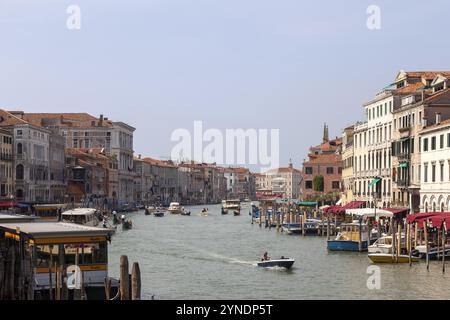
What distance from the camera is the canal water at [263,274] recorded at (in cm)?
2525

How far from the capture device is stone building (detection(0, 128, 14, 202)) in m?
71.1

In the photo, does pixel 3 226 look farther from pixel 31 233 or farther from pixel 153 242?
pixel 153 242

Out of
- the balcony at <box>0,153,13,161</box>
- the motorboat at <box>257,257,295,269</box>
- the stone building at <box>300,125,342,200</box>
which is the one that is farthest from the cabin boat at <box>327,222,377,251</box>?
the stone building at <box>300,125,342,200</box>

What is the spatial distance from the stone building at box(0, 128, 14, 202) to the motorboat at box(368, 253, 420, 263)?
4361 centimetres

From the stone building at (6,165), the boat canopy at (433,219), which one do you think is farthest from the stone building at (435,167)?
the stone building at (6,165)

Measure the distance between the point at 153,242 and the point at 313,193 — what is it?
4912 centimetres

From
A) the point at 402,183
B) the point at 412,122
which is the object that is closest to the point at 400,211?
the point at 402,183

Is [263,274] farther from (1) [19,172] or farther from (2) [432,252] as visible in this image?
(1) [19,172]

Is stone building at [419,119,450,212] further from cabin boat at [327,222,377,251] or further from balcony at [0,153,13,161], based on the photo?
balcony at [0,153,13,161]

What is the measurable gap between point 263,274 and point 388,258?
5515 millimetres

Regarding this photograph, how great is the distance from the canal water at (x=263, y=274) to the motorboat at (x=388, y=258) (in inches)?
17.3

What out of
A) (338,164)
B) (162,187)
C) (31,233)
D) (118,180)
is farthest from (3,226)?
(162,187)

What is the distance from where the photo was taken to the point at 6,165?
72.6 meters

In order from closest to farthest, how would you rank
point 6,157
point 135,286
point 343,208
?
point 135,286 < point 343,208 < point 6,157
